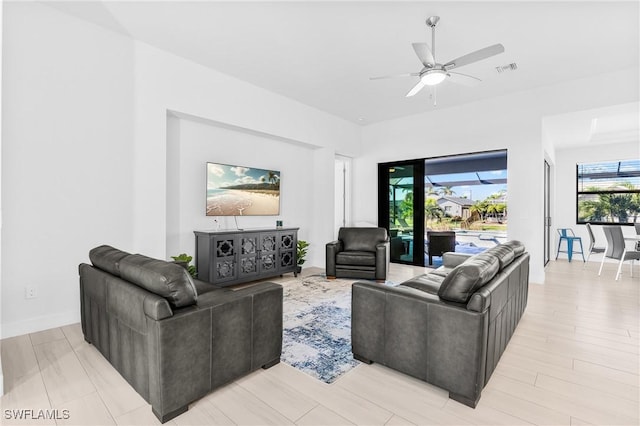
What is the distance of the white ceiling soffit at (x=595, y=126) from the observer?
4.62 m

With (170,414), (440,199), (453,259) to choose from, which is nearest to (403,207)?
(453,259)

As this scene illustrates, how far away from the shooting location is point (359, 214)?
708 centimetres

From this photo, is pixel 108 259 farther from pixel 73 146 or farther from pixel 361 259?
pixel 361 259

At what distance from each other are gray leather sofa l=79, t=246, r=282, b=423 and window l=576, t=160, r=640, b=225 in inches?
319

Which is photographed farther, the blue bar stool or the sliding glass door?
the blue bar stool

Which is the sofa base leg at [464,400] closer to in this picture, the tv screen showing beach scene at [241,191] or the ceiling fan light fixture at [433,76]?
the ceiling fan light fixture at [433,76]

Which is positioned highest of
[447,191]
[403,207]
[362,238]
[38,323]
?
[447,191]

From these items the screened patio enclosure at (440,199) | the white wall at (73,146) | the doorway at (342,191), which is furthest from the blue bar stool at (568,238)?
the white wall at (73,146)

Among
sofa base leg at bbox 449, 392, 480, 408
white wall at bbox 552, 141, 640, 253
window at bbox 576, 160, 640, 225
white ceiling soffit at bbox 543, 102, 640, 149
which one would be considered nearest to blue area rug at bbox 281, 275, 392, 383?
sofa base leg at bbox 449, 392, 480, 408

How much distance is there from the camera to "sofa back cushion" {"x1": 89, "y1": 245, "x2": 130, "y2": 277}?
7.09ft

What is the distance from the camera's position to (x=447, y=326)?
1903 mm

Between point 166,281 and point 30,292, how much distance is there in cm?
221

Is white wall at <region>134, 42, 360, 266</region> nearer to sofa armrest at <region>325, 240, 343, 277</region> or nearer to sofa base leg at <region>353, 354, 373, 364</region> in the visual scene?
sofa armrest at <region>325, 240, 343, 277</region>

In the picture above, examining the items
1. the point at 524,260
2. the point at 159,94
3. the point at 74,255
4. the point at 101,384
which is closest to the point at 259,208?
the point at 159,94
